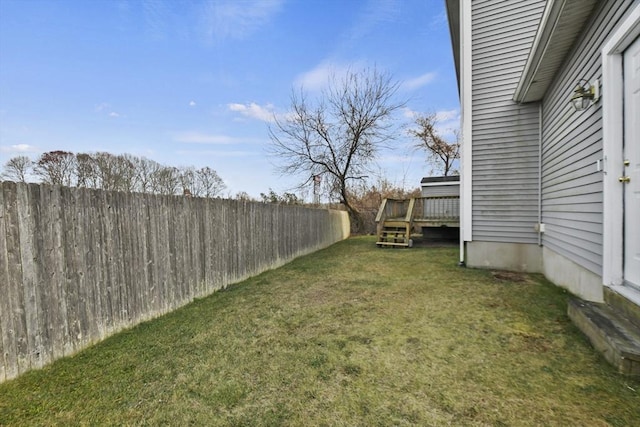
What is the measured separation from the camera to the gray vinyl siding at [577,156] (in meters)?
2.76

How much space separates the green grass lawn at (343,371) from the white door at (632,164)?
30.1 inches

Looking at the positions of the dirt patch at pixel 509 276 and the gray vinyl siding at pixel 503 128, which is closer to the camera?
the dirt patch at pixel 509 276

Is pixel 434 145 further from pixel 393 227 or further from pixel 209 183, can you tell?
pixel 209 183

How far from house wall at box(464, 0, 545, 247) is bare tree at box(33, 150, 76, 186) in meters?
9.93

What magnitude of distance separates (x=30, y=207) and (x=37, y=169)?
298 inches

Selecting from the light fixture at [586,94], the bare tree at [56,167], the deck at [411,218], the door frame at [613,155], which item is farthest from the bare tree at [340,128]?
the door frame at [613,155]

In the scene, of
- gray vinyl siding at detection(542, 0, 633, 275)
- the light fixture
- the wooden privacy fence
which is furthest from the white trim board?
the wooden privacy fence

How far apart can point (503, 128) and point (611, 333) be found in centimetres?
419

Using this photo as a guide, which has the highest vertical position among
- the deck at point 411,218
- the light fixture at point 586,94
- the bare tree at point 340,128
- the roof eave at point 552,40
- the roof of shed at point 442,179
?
the bare tree at point 340,128

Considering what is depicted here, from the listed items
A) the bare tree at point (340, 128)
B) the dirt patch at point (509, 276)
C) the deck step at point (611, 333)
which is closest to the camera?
the deck step at point (611, 333)

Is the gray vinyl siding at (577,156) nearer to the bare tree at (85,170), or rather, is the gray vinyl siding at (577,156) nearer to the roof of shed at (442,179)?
the roof of shed at (442,179)

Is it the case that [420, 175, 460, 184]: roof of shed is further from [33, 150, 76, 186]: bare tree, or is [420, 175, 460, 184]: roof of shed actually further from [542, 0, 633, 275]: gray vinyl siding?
[33, 150, 76, 186]: bare tree

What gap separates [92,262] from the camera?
8.45 ft

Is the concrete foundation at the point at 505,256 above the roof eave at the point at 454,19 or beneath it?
beneath
